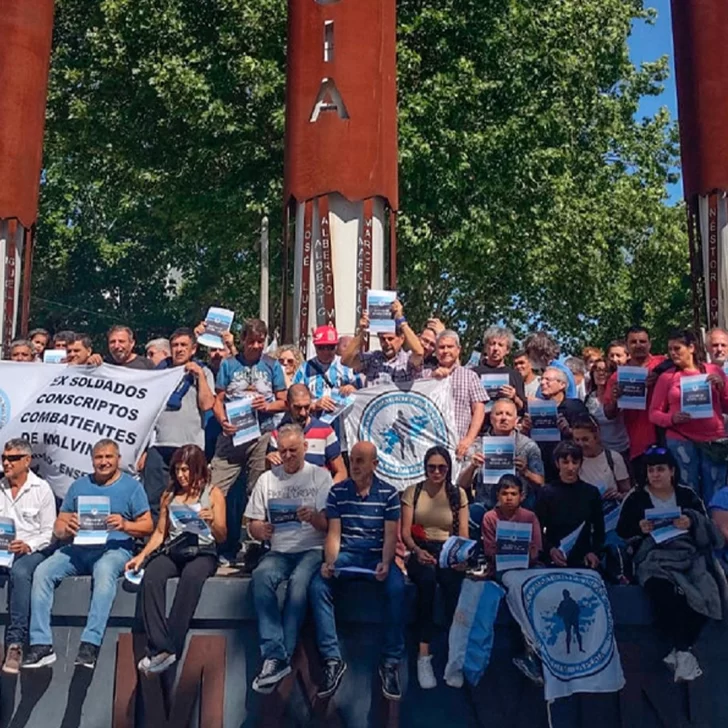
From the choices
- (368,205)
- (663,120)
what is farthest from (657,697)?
(663,120)

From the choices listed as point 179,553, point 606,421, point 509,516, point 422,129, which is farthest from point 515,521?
point 422,129

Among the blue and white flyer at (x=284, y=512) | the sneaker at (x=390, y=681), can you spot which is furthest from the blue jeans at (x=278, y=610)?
the sneaker at (x=390, y=681)

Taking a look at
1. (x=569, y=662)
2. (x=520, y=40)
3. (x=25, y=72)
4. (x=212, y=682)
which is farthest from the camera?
(x=520, y=40)

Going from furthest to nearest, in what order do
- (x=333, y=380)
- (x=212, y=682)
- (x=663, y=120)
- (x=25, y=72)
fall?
(x=663, y=120) → (x=25, y=72) → (x=333, y=380) → (x=212, y=682)

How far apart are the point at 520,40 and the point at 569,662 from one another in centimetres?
1264

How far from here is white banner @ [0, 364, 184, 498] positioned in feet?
25.3

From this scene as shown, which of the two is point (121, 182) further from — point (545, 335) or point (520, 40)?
point (545, 335)

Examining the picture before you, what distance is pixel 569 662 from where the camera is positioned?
629 centimetres

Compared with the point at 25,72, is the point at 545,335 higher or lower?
lower

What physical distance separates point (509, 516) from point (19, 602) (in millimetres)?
3333

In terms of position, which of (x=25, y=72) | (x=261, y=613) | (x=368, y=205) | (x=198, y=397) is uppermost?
(x=25, y=72)

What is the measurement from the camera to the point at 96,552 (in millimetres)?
6992

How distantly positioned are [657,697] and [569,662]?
26.3 inches

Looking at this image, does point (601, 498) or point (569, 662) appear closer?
point (569, 662)
